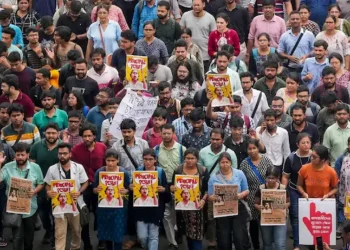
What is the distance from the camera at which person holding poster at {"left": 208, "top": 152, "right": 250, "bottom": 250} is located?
669 inches

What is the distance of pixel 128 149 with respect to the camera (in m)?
17.7

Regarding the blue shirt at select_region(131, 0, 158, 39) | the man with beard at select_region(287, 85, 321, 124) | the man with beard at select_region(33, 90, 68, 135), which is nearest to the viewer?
the man with beard at select_region(33, 90, 68, 135)

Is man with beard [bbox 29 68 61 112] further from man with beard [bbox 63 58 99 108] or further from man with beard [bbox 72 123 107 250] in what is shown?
man with beard [bbox 72 123 107 250]

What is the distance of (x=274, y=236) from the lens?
17.2 metres

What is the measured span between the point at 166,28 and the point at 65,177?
224 inches

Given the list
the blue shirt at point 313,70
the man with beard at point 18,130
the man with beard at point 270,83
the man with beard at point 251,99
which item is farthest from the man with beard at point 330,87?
the man with beard at point 18,130

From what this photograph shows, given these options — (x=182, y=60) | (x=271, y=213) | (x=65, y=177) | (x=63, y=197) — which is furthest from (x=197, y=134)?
(x=182, y=60)

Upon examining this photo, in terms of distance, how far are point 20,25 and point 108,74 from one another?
3393mm

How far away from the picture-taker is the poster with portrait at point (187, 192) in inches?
667

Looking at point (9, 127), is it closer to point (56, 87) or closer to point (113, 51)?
point (56, 87)

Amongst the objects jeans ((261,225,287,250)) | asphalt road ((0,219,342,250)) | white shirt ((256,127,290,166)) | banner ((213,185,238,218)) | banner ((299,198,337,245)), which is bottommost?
asphalt road ((0,219,342,250))

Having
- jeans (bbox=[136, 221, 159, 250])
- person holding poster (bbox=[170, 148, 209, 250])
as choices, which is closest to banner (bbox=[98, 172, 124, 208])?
jeans (bbox=[136, 221, 159, 250])

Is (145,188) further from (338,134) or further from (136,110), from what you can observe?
(338,134)

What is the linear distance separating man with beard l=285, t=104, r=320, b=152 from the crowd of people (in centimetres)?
2
